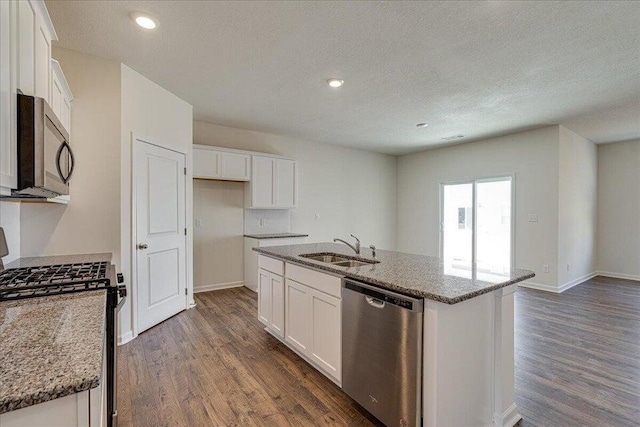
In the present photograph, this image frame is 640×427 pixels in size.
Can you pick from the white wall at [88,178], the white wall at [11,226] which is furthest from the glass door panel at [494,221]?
the white wall at [11,226]

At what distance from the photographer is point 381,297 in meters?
1.74

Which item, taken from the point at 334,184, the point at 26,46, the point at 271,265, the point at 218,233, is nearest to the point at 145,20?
the point at 26,46

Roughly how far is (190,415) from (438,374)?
5.11 ft

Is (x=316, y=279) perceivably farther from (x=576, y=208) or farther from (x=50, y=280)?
(x=576, y=208)

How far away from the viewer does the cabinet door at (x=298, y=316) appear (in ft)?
8.08

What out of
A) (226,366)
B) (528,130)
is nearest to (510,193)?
(528,130)

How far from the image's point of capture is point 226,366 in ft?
8.27

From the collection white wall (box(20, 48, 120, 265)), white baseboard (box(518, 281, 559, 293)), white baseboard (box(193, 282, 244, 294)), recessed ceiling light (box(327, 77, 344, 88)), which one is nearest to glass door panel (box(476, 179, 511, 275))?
white baseboard (box(518, 281, 559, 293))

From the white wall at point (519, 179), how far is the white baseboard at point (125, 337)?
18.7ft

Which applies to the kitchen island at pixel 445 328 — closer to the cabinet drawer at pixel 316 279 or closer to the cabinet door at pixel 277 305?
the cabinet drawer at pixel 316 279

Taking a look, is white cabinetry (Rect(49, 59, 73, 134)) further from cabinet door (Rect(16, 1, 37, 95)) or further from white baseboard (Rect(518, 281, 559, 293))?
white baseboard (Rect(518, 281, 559, 293))

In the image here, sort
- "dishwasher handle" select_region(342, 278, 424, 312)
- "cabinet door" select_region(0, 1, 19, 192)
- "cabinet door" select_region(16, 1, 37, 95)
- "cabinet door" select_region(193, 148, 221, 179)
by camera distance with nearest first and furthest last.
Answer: "cabinet door" select_region(0, 1, 19, 192), "cabinet door" select_region(16, 1, 37, 95), "dishwasher handle" select_region(342, 278, 424, 312), "cabinet door" select_region(193, 148, 221, 179)

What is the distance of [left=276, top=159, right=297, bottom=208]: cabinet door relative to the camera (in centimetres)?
523

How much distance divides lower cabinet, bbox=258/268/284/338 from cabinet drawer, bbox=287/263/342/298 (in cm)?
26
